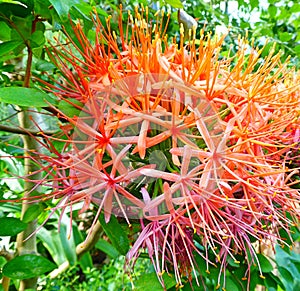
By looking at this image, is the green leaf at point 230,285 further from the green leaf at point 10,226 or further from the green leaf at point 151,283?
the green leaf at point 10,226

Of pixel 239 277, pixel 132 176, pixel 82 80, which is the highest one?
pixel 82 80

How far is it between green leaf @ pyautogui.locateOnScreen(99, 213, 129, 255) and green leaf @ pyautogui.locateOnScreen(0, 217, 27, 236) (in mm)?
114

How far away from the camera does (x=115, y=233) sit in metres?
0.42

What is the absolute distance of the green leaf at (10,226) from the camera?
1.54ft

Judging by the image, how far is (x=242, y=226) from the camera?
1.48ft

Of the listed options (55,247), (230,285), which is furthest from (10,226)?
(55,247)

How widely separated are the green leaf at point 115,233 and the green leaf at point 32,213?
0.43 ft

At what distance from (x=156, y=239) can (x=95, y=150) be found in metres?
→ 0.11

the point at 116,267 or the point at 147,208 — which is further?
the point at 116,267

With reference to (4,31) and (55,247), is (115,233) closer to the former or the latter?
(4,31)

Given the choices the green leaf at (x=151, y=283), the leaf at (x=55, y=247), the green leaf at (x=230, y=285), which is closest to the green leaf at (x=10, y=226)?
the green leaf at (x=151, y=283)

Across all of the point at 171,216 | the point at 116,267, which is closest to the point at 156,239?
the point at 171,216

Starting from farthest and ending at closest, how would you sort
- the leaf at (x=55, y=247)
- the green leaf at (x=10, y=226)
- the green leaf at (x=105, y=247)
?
the green leaf at (x=105, y=247)
the leaf at (x=55, y=247)
the green leaf at (x=10, y=226)

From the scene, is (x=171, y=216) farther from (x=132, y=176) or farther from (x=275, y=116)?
(x=275, y=116)
